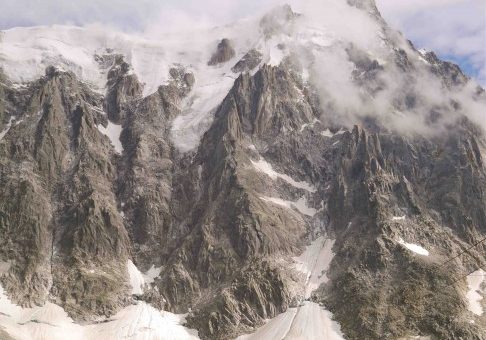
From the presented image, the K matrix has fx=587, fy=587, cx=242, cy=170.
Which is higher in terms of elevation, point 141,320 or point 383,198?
point 383,198

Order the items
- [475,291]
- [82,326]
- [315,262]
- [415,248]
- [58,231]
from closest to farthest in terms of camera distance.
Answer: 1. [82,326]
2. [475,291]
3. [415,248]
4. [315,262]
5. [58,231]

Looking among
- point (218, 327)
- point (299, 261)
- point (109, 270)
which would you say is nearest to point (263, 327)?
point (218, 327)

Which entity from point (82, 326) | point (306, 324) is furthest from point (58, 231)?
point (306, 324)

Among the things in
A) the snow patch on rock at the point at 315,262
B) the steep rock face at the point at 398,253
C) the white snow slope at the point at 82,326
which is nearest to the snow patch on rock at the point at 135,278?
the white snow slope at the point at 82,326

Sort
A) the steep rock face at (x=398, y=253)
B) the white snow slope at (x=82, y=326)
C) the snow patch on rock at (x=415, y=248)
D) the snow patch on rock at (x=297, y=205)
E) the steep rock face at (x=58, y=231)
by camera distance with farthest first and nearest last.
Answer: the snow patch on rock at (x=297, y=205)
the snow patch on rock at (x=415, y=248)
the steep rock face at (x=58, y=231)
the white snow slope at (x=82, y=326)
the steep rock face at (x=398, y=253)

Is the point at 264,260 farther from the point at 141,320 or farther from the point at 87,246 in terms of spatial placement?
the point at 87,246

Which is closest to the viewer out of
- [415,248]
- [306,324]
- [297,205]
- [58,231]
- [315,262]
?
[306,324]

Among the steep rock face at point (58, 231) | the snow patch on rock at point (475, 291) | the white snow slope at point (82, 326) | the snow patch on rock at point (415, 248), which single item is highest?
the snow patch on rock at point (415, 248)

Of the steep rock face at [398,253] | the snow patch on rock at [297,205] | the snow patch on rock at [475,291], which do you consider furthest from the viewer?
the snow patch on rock at [297,205]

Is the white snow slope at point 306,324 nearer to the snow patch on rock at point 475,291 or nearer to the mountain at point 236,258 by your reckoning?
the mountain at point 236,258

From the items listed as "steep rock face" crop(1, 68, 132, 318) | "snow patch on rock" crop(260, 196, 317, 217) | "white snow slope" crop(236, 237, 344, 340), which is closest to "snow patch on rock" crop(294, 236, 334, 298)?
"white snow slope" crop(236, 237, 344, 340)

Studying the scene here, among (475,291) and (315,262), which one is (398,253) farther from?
(315,262)
